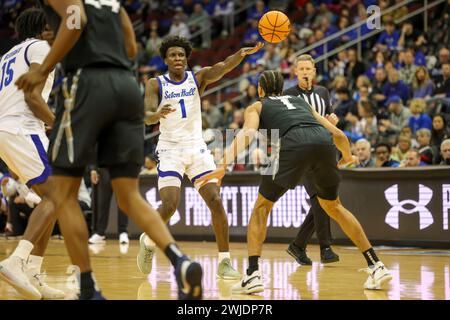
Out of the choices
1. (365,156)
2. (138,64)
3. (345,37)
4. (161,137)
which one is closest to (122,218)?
(365,156)

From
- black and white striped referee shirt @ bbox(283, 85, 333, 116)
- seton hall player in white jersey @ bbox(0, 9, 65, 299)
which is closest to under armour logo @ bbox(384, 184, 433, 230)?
black and white striped referee shirt @ bbox(283, 85, 333, 116)

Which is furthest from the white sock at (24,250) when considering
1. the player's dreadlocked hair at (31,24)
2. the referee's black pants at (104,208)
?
the referee's black pants at (104,208)

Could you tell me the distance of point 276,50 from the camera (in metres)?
18.5

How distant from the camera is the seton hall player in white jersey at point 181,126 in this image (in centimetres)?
828

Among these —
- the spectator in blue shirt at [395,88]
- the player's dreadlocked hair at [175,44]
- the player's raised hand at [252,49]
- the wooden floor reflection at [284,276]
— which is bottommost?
the wooden floor reflection at [284,276]

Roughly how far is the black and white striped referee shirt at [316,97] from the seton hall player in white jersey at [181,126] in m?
1.31

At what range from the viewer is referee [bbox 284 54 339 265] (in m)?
9.48

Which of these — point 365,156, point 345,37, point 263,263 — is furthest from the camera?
point 345,37

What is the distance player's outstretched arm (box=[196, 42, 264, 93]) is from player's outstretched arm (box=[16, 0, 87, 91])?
3.17m

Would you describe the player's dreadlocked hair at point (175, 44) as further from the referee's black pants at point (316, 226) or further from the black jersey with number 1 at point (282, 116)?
the referee's black pants at point (316, 226)

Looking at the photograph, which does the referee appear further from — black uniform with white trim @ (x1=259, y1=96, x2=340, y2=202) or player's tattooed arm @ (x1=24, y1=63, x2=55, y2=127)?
player's tattooed arm @ (x1=24, y1=63, x2=55, y2=127)

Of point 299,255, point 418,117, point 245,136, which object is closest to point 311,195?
point 299,255
